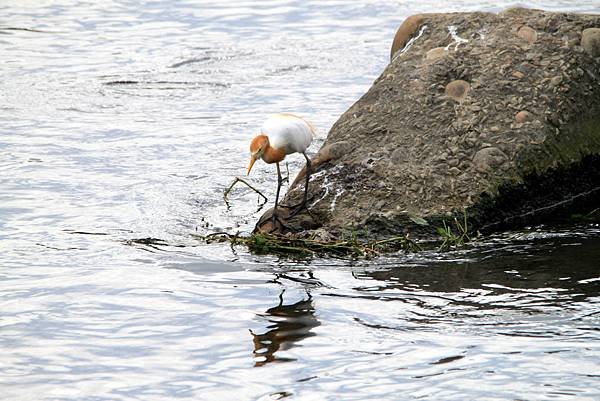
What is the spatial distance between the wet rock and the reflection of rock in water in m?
3.04

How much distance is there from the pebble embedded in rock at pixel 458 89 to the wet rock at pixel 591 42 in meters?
0.90

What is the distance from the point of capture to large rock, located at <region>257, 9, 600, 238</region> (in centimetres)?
739

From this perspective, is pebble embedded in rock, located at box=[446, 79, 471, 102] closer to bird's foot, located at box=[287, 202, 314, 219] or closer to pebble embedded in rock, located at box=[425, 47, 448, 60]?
pebble embedded in rock, located at box=[425, 47, 448, 60]

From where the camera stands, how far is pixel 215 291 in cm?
655

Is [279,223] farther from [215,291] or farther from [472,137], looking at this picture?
[472,137]

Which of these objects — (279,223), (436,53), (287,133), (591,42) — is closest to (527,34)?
(591,42)

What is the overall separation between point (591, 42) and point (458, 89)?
1024mm

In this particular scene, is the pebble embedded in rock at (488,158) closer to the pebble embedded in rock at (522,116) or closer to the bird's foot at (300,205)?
the pebble embedded in rock at (522,116)

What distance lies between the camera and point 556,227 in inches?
297

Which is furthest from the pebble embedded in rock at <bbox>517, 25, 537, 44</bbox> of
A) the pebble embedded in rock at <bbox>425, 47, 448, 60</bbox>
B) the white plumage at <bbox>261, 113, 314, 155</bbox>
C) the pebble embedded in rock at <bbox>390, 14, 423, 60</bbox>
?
the white plumage at <bbox>261, 113, 314, 155</bbox>


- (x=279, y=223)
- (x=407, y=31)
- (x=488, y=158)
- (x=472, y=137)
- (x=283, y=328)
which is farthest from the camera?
(x=407, y=31)

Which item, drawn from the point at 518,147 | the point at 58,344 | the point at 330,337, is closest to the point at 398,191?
the point at 518,147

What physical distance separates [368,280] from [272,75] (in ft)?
21.7

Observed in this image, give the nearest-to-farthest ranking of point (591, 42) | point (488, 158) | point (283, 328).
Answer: point (283, 328), point (488, 158), point (591, 42)
